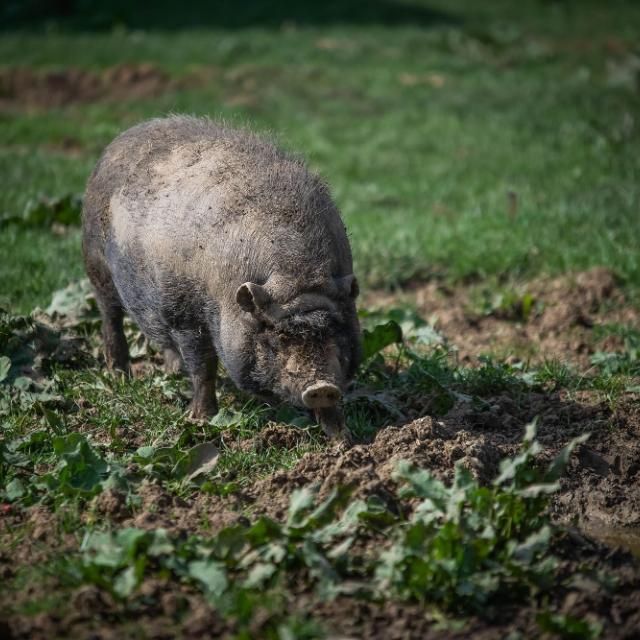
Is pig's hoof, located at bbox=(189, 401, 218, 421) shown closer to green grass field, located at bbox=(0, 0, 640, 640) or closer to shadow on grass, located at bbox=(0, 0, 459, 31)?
green grass field, located at bbox=(0, 0, 640, 640)

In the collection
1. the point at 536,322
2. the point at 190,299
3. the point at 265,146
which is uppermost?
the point at 265,146

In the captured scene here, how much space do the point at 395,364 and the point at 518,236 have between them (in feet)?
9.33

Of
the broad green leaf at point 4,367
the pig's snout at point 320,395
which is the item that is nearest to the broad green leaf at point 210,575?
the pig's snout at point 320,395

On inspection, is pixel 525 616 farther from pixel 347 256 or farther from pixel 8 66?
pixel 8 66

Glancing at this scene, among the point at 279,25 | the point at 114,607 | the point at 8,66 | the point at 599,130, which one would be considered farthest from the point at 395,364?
the point at 279,25

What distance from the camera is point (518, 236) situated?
8.05 meters

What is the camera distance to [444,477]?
4066 millimetres

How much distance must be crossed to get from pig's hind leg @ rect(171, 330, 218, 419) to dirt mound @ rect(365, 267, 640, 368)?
1765mm

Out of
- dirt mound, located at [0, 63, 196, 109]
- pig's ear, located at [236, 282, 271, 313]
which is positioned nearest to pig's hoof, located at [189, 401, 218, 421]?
pig's ear, located at [236, 282, 271, 313]

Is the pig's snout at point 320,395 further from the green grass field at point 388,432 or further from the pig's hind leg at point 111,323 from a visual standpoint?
the pig's hind leg at point 111,323

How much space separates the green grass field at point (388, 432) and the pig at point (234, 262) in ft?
1.21

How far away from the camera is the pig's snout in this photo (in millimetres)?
4207

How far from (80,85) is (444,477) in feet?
39.0

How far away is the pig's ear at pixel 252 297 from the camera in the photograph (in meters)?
4.33
